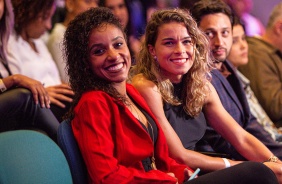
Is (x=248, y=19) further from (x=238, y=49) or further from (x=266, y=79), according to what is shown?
(x=238, y=49)

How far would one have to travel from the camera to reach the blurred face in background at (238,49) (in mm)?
3418

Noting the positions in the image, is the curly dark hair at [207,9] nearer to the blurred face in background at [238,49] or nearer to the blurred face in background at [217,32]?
the blurred face in background at [217,32]

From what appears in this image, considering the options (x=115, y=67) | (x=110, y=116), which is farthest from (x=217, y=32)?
(x=110, y=116)

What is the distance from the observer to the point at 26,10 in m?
3.15

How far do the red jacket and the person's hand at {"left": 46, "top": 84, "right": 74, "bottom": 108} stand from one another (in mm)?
748

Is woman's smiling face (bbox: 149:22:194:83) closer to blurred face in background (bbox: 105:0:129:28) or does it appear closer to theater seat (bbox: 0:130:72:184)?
theater seat (bbox: 0:130:72:184)

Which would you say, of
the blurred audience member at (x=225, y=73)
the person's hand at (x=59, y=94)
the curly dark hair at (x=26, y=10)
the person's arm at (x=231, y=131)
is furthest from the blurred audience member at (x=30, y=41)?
the person's arm at (x=231, y=131)

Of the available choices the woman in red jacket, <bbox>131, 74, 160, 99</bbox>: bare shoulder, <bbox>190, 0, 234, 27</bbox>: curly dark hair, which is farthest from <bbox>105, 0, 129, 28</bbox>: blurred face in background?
the woman in red jacket

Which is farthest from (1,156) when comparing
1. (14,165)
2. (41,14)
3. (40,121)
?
(41,14)

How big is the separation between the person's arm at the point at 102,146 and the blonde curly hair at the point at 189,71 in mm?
434

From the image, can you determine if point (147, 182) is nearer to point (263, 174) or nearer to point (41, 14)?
point (263, 174)

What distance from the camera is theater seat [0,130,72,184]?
1.78 m

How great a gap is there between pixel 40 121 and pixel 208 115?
751 mm

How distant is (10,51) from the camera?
9.89ft
